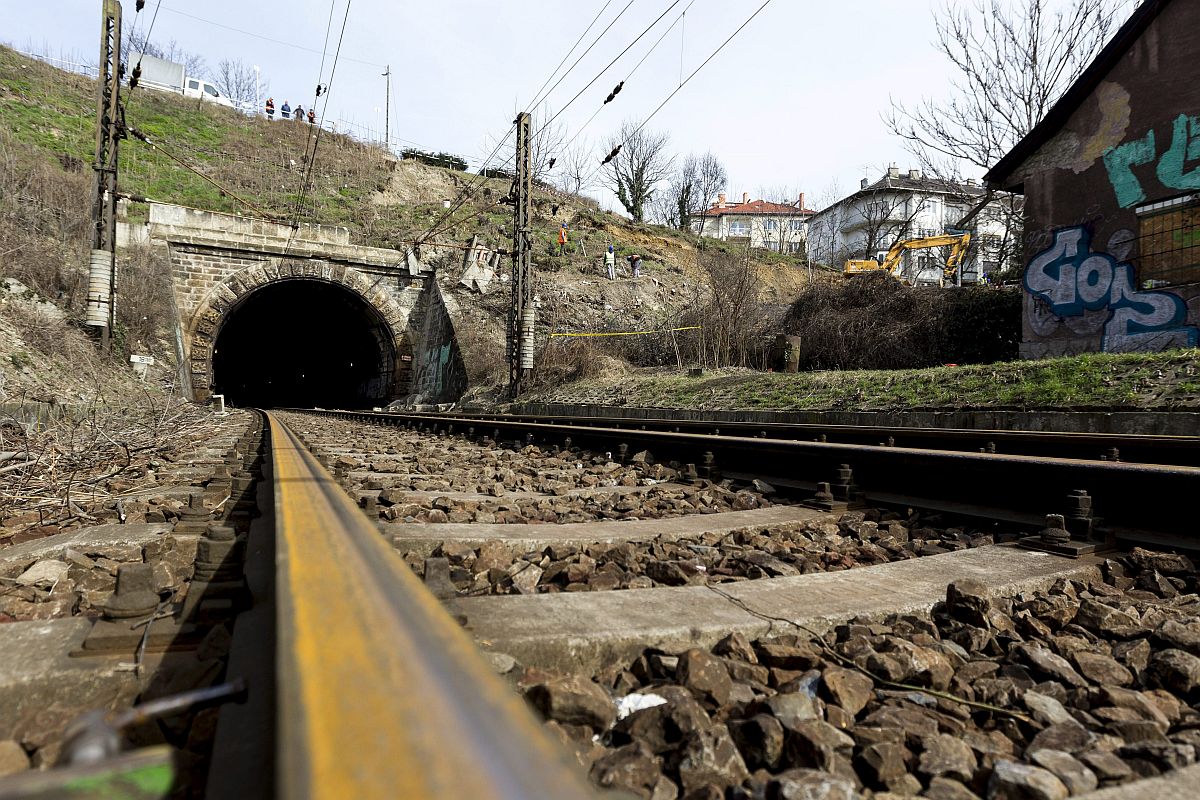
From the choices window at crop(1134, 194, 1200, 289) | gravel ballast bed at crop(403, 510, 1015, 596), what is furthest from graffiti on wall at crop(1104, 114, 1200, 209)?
gravel ballast bed at crop(403, 510, 1015, 596)

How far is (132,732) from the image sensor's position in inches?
46.9

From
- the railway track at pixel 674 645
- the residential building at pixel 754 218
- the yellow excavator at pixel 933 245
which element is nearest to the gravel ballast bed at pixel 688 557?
the railway track at pixel 674 645

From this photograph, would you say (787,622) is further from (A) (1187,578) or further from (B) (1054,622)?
(A) (1187,578)

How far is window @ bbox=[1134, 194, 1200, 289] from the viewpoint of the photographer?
11234 millimetres

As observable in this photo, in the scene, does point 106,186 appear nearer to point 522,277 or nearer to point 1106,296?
point 522,277

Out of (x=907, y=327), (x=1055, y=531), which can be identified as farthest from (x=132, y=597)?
(x=907, y=327)

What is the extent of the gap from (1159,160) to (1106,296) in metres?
2.48

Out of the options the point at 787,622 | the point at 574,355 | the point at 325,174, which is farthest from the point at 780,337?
the point at 325,174

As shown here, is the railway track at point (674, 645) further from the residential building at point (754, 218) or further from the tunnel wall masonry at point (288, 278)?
the residential building at point (754, 218)

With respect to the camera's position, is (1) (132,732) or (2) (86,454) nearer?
(1) (132,732)

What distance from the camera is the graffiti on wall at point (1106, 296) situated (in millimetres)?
11297

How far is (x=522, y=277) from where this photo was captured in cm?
1884

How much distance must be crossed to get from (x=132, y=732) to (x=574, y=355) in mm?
18062

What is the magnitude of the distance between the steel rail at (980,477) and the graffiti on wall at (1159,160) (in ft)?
37.2
